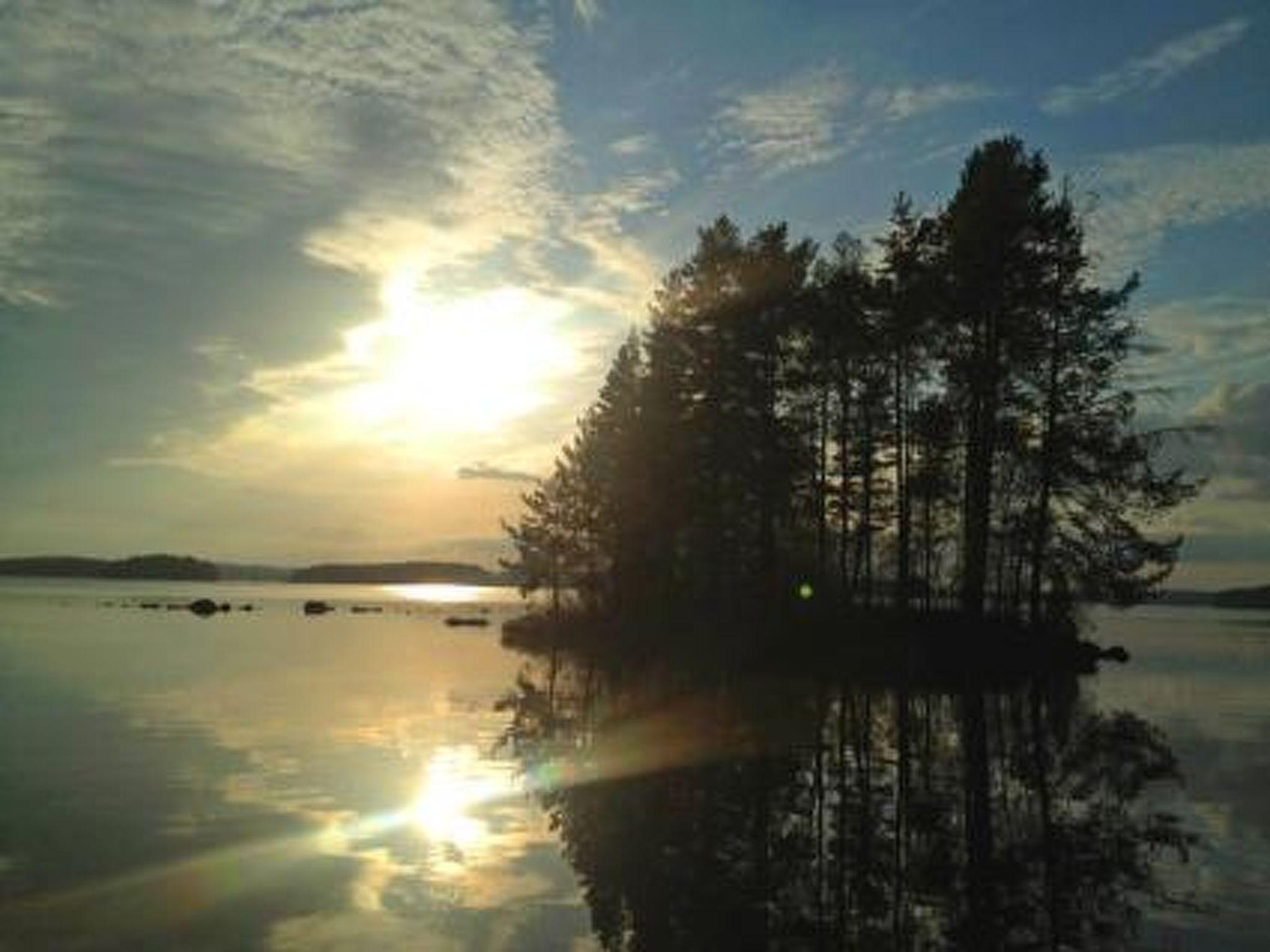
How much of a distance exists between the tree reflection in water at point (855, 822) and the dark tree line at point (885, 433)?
48.7 ft

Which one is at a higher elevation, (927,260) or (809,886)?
(927,260)

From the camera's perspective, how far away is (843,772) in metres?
21.9

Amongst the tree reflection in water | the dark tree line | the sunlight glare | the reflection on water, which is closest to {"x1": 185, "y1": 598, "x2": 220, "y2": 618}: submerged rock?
the dark tree line

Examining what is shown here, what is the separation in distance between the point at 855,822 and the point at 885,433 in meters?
38.6

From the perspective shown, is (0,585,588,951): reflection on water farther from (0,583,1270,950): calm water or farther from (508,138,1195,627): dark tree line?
(508,138,1195,627): dark tree line

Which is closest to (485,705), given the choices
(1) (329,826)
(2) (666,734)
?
(2) (666,734)

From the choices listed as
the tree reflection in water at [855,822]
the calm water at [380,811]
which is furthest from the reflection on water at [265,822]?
the tree reflection in water at [855,822]

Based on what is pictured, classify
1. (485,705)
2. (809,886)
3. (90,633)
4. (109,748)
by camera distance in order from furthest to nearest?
(90,633) → (485,705) → (109,748) → (809,886)

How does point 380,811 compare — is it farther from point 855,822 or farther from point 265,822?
point 855,822

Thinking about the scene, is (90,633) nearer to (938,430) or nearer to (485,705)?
(485,705)

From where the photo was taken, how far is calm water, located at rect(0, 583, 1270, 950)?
1224 cm

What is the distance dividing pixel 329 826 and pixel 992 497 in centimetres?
3541

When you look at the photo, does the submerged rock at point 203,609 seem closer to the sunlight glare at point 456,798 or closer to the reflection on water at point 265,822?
the reflection on water at point 265,822

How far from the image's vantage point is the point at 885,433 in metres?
54.8
